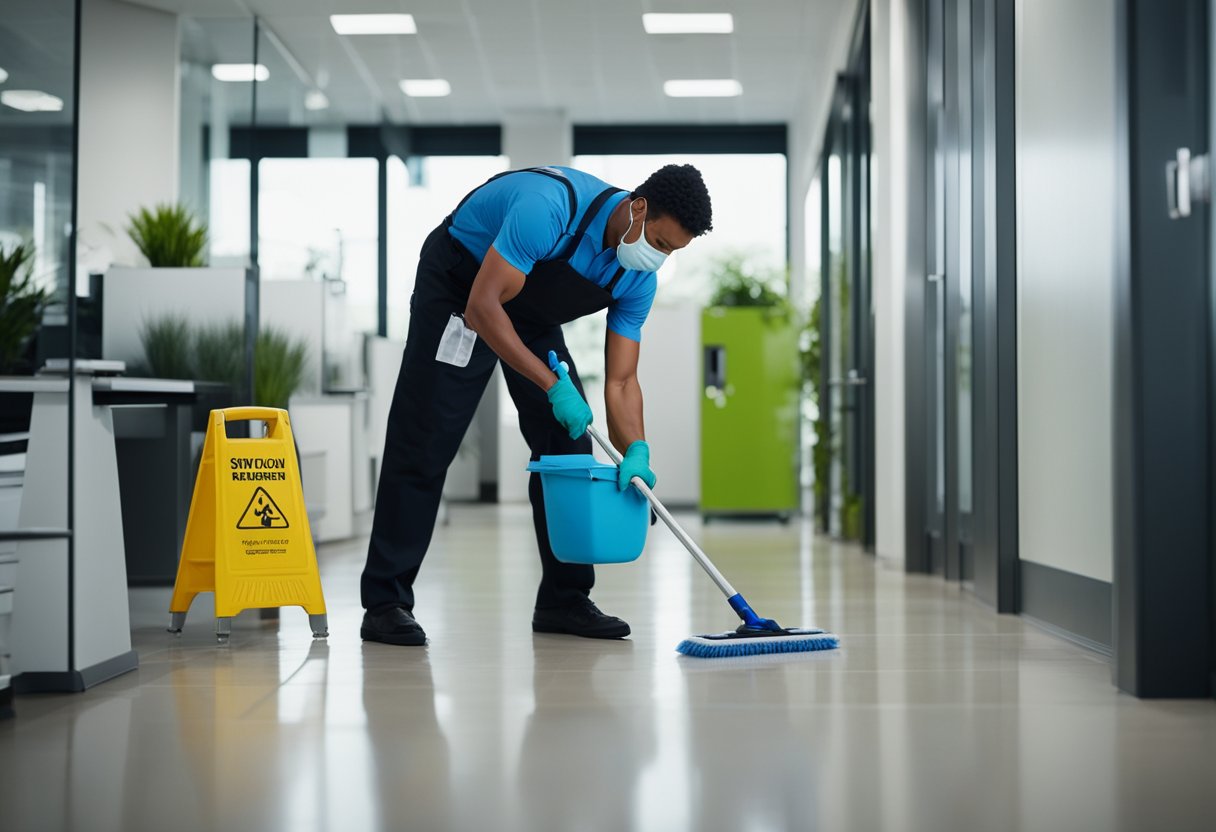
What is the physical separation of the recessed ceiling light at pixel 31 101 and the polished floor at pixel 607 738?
109 centimetres

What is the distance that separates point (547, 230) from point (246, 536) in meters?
1.06

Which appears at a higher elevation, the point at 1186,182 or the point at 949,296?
the point at 949,296

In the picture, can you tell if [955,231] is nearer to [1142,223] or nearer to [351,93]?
[1142,223]

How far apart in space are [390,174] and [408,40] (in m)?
1.61

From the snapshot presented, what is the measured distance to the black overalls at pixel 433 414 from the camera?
296 cm

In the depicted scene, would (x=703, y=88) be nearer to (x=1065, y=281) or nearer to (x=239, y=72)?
(x=239, y=72)

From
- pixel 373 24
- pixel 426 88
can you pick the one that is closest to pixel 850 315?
pixel 373 24

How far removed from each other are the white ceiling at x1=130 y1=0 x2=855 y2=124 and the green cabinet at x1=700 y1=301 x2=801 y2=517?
67.6 inches

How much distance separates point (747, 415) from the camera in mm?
8070

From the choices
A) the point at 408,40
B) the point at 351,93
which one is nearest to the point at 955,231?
the point at 408,40

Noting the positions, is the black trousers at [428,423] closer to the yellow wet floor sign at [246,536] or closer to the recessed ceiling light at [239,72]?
the yellow wet floor sign at [246,536]

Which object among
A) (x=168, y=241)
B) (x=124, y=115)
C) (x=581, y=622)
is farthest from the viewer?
(x=124, y=115)

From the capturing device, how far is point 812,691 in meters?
2.28

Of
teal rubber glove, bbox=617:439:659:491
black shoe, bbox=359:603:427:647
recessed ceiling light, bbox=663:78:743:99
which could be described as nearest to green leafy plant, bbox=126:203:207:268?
black shoe, bbox=359:603:427:647
